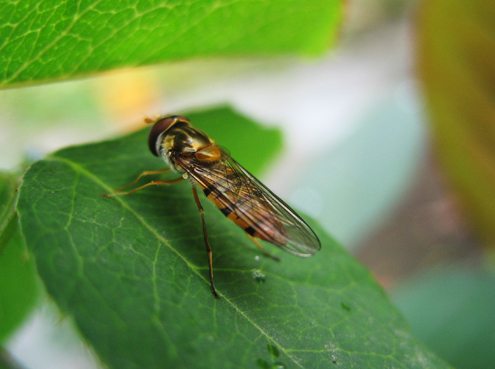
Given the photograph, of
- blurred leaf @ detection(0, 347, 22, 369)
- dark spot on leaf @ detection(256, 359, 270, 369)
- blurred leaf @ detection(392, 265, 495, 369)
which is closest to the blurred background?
blurred leaf @ detection(392, 265, 495, 369)

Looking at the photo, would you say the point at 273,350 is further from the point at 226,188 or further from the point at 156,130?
the point at 156,130

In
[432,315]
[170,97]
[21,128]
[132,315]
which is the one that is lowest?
[21,128]

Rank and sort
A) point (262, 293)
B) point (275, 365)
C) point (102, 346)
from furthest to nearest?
1. point (262, 293)
2. point (275, 365)
3. point (102, 346)

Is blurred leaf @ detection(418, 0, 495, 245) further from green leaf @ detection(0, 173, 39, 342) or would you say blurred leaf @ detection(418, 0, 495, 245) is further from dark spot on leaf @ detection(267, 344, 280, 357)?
green leaf @ detection(0, 173, 39, 342)

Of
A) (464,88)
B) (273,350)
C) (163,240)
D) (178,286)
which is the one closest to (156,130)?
(163,240)

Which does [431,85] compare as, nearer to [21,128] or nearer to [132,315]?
[132,315]

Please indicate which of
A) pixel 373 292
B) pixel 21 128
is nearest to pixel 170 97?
pixel 21 128
